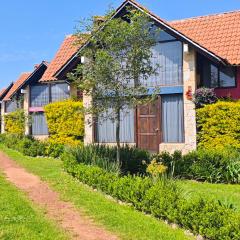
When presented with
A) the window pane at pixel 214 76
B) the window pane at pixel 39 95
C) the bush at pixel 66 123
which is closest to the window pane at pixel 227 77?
the window pane at pixel 214 76

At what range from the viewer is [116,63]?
553 inches

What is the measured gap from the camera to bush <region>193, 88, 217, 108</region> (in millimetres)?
19297

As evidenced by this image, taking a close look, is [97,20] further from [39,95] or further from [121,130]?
[39,95]

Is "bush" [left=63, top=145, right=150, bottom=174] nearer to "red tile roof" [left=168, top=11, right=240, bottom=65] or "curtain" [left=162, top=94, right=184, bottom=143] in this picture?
"curtain" [left=162, top=94, right=184, bottom=143]

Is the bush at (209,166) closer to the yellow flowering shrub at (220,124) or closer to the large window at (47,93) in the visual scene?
the yellow flowering shrub at (220,124)

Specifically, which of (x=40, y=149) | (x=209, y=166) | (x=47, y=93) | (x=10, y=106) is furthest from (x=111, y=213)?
(x=10, y=106)

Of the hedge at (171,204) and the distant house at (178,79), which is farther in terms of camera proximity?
the distant house at (178,79)

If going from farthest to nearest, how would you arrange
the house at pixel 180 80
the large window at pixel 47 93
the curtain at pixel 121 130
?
the large window at pixel 47 93 → the curtain at pixel 121 130 → the house at pixel 180 80

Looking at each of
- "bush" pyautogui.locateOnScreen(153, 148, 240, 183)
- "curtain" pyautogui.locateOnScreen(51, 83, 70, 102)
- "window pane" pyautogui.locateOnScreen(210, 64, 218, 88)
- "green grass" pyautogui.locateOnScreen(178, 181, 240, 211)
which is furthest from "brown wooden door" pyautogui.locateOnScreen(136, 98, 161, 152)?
"curtain" pyautogui.locateOnScreen(51, 83, 70, 102)

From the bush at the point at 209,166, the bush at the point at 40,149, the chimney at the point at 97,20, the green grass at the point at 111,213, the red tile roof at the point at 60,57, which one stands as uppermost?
the red tile roof at the point at 60,57

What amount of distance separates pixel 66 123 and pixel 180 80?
22.8 feet

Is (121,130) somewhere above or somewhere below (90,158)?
above

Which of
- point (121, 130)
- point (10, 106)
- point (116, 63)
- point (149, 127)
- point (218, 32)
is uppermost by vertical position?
A: point (218, 32)

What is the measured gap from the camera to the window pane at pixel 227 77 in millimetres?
19953
